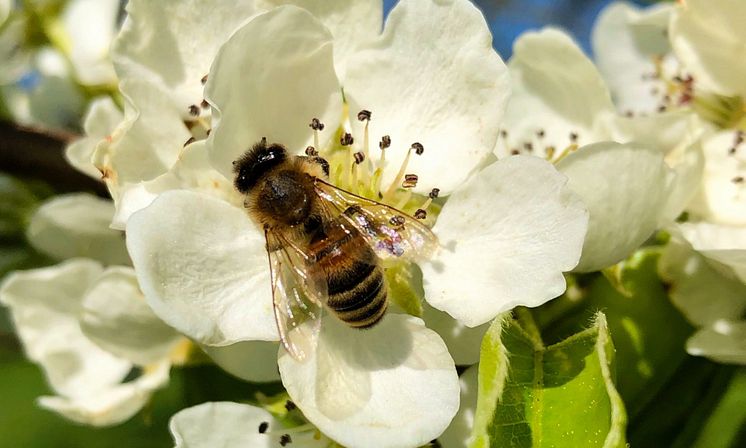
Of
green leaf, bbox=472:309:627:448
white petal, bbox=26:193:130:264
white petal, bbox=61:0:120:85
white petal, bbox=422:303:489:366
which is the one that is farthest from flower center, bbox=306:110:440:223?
white petal, bbox=61:0:120:85

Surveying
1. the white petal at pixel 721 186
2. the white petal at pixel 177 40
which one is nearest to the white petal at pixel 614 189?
the white petal at pixel 721 186

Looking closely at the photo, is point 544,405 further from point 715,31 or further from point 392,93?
point 715,31

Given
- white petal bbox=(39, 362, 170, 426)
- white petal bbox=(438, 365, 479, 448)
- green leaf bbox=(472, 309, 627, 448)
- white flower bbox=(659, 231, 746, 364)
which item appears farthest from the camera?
white petal bbox=(39, 362, 170, 426)

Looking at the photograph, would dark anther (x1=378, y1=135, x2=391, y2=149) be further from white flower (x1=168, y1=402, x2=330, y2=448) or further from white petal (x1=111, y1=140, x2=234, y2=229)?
white flower (x1=168, y1=402, x2=330, y2=448)

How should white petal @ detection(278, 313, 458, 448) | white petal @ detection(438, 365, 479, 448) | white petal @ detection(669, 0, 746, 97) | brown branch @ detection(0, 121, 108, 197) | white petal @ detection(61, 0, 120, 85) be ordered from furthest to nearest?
white petal @ detection(61, 0, 120, 85) < brown branch @ detection(0, 121, 108, 197) < white petal @ detection(669, 0, 746, 97) < white petal @ detection(438, 365, 479, 448) < white petal @ detection(278, 313, 458, 448)

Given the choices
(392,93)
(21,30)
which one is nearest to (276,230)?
(392,93)

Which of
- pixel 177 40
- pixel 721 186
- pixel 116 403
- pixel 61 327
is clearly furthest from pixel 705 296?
pixel 61 327

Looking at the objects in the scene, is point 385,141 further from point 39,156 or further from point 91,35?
point 91,35
